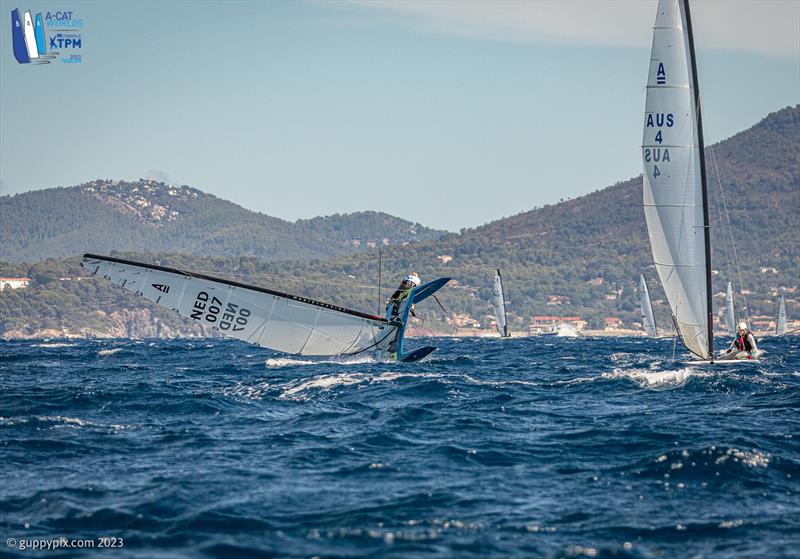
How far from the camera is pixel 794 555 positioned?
45.7ft

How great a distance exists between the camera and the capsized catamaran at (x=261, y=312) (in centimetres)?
3338

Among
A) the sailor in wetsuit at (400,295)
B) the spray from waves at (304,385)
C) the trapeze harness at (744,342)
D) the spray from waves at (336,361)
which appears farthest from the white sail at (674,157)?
the spray from waves at (336,361)

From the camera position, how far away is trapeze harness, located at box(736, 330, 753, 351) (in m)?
41.4

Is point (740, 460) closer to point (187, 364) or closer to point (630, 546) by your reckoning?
point (630, 546)

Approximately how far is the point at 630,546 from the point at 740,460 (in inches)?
233

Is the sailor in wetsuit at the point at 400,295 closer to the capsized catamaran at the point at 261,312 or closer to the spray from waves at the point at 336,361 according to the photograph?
the capsized catamaran at the point at 261,312

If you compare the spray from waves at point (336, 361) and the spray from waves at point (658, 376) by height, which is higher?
the spray from waves at point (336, 361)

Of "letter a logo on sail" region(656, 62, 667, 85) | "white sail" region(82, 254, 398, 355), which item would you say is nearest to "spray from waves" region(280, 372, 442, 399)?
"white sail" region(82, 254, 398, 355)

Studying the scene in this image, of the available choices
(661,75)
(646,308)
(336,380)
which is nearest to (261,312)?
(336,380)

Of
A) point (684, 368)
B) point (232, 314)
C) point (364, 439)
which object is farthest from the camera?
point (684, 368)

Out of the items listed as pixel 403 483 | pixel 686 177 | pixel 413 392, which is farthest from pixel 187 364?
pixel 403 483

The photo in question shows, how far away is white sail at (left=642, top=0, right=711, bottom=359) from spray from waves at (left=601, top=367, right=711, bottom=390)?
3005 mm

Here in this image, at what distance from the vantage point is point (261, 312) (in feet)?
115

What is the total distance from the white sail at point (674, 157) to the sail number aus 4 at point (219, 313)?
1371 cm
